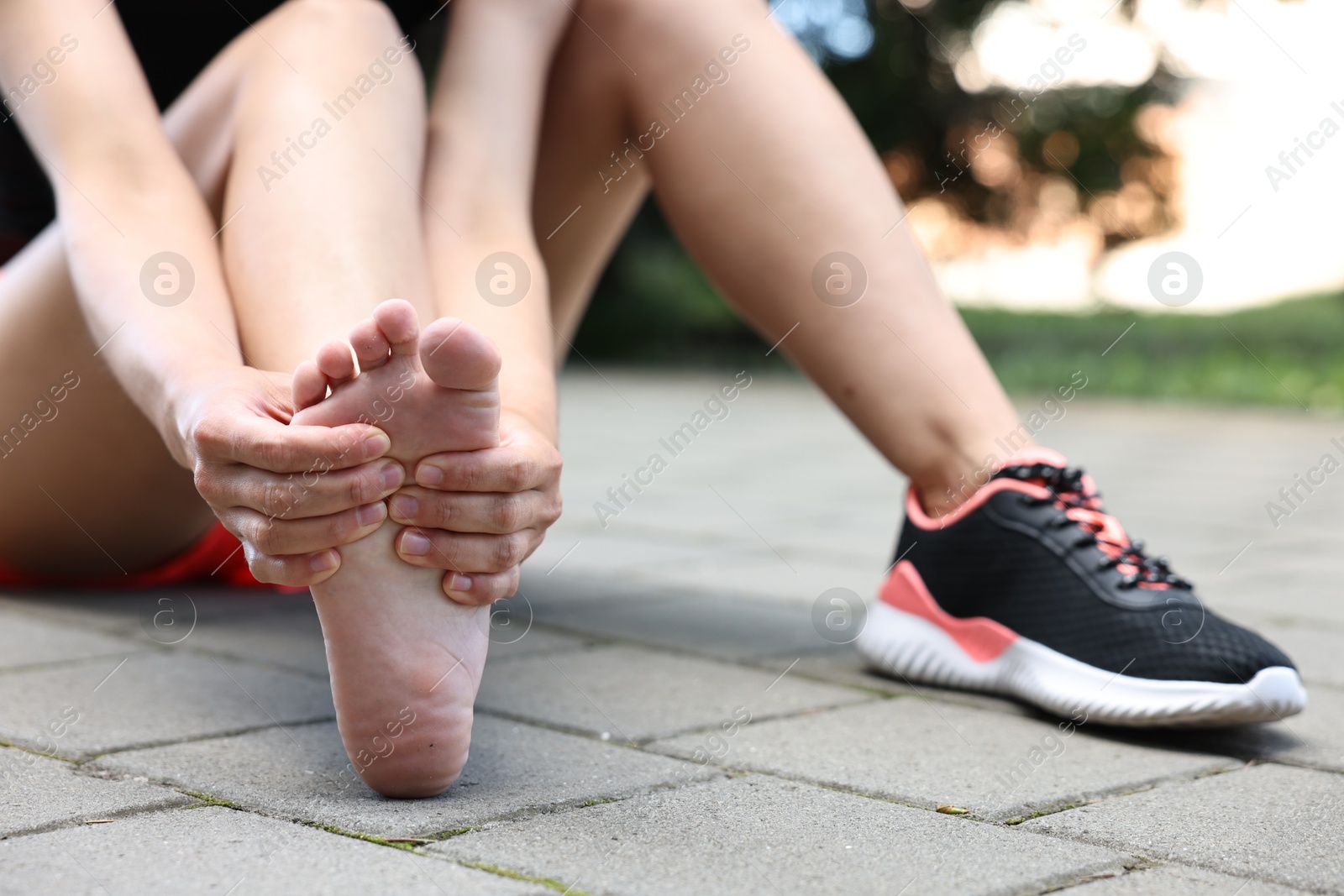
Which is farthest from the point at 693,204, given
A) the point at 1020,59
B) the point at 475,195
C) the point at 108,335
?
the point at 1020,59

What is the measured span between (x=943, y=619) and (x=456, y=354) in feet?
2.44

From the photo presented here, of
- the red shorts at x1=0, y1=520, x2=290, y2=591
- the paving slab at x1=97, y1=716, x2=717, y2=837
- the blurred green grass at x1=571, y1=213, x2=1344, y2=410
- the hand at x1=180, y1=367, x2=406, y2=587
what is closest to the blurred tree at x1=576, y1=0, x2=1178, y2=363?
the blurred green grass at x1=571, y1=213, x2=1344, y2=410

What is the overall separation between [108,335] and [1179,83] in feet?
41.7

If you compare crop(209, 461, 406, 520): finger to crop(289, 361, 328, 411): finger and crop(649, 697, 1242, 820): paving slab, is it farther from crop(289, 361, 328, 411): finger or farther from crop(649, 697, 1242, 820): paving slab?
crop(649, 697, 1242, 820): paving slab

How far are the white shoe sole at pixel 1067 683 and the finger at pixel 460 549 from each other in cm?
58

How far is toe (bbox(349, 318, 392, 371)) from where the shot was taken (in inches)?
31.8

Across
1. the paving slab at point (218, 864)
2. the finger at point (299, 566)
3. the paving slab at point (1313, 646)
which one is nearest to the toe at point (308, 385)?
the finger at point (299, 566)

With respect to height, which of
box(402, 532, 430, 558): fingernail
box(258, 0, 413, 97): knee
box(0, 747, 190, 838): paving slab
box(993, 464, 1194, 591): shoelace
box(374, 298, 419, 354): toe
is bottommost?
box(0, 747, 190, 838): paving slab

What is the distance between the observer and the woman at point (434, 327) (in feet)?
2.90

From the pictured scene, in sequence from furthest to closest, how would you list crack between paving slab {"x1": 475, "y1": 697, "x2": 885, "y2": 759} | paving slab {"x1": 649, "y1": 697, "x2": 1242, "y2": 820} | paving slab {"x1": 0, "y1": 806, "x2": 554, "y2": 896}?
crack between paving slab {"x1": 475, "y1": 697, "x2": 885, "y2": 759} < paving slab {"x1": 649, "y1": 697, "x2": 1242, "y2": 820} < paving slab {"x1": 0, "y1": 806, "x2": 554, "y2": 896}

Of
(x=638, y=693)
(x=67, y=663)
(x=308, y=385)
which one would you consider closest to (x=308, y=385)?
(x=308, y=385)

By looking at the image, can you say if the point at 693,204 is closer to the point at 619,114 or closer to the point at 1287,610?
the point at 619,114

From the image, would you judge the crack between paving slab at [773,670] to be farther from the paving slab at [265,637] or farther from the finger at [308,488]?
the finger at [308,488]

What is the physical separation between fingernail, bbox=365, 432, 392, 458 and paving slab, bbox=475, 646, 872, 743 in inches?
16.1
